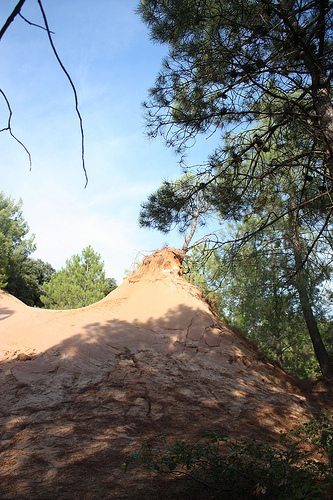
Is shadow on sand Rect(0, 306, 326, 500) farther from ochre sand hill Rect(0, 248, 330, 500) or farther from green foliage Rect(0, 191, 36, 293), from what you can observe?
green foliage Rect(0, 191, 36, 293)

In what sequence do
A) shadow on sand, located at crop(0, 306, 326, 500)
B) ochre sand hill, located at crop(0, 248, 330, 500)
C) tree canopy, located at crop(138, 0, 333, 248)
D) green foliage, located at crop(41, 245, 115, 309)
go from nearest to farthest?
shadow on sand, located at crop(0, 306, 326, 500), ochre sand hill, located at crop(0, 248, 330, 500), tree canopy, located at crop(138, 0, 333, 248), green foliage, located at crop(41, 245, 115, 309)

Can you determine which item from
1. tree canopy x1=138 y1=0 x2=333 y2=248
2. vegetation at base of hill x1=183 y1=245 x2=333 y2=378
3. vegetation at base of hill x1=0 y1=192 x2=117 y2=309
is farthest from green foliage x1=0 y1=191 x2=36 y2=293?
tree canopy x1=138 y1=0 x2=333 y2=248

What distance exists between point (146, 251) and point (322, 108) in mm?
5480

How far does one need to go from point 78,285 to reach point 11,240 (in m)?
6.71

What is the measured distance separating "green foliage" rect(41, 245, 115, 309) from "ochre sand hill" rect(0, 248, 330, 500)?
1102cm

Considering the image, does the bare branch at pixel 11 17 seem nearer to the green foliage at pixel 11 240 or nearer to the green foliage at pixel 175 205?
the green foliage at pixel 175 205

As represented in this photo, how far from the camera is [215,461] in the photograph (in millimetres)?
2473

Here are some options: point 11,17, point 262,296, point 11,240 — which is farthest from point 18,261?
point 11,17

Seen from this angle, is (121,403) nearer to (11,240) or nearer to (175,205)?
(175,205)

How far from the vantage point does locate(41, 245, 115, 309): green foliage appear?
17828 millimetres

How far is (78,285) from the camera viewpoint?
18281mm

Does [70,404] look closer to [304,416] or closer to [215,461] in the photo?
[215,461]

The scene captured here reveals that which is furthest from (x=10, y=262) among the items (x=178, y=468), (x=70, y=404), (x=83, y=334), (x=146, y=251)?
(x=178, y=468)

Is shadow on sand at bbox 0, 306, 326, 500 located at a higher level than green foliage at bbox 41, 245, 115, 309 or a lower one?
lower
